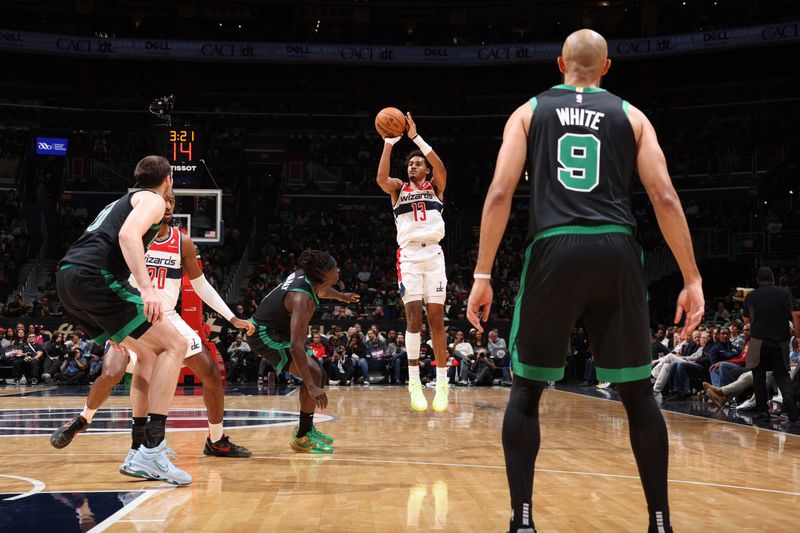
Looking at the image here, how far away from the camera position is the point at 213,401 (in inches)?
232

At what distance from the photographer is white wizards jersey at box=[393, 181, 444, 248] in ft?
24.8

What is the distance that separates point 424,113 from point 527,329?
28.1 meters

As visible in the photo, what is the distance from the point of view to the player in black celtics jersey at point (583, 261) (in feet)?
10.1

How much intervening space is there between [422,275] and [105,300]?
135 inches

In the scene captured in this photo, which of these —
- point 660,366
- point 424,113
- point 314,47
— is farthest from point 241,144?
point 660,366

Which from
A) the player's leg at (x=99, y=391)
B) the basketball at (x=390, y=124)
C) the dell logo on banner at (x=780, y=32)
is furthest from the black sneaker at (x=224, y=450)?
the dell logo on banner at (x=780, y=32)

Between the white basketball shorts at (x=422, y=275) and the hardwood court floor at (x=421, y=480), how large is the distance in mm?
1238

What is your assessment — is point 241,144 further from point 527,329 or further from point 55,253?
point 527,329

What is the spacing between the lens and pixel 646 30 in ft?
96.1

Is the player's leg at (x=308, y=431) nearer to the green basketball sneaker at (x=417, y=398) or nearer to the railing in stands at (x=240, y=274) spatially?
the green basketball sneaker at (x=417, y=398)

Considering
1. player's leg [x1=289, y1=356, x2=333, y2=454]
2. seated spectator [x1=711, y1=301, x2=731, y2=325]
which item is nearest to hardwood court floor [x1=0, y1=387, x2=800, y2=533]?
player's leg [x1=289, y1=356, x2=333, y2=454]

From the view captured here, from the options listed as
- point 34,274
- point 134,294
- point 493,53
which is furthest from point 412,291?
point 493,53

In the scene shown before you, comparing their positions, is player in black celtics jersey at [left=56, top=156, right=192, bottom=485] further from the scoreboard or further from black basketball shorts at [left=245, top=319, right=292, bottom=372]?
the scoreboard

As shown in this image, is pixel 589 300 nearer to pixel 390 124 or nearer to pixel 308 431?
pixel 308 431
